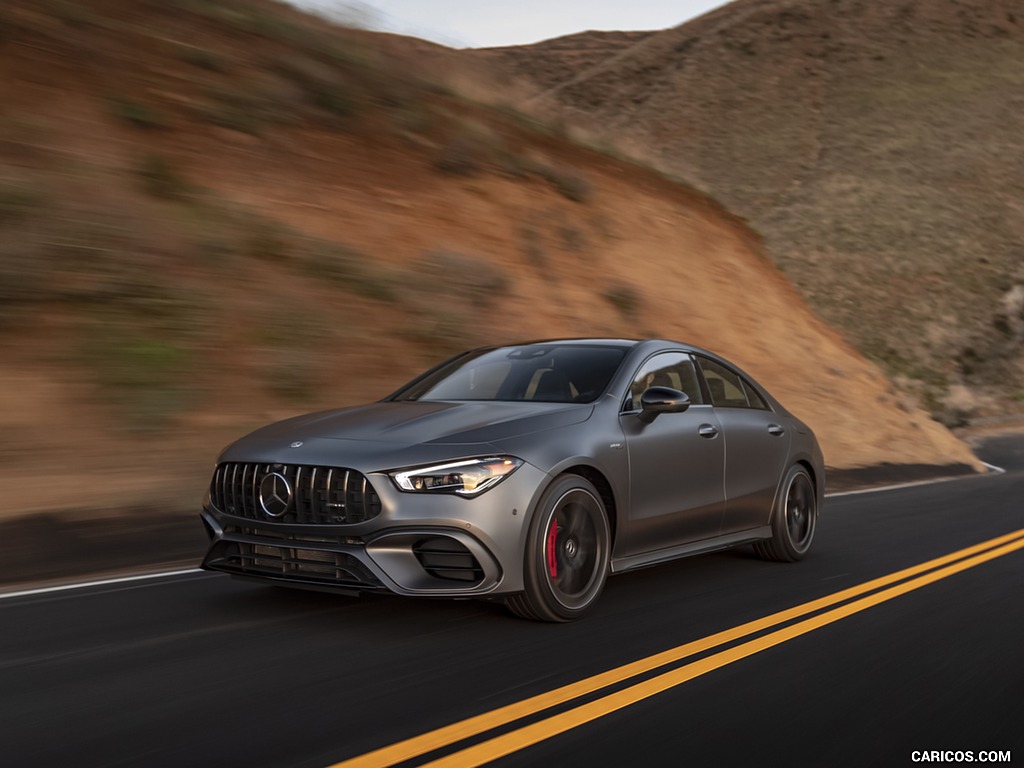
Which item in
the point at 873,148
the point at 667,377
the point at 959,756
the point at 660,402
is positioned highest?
the point at 873,148

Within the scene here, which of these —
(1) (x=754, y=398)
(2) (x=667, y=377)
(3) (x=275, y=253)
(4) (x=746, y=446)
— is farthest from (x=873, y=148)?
(2) (x=667, y=377)

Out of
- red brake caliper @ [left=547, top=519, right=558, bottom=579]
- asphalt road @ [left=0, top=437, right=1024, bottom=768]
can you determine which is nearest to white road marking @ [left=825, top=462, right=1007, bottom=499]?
asphalt road @ [left=0, top=437, right=1024, bottom=768]

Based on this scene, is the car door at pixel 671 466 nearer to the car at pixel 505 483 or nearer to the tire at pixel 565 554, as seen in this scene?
the car at pixel 505 483

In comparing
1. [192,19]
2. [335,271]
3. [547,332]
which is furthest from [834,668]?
[192,19]

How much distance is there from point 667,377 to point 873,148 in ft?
174

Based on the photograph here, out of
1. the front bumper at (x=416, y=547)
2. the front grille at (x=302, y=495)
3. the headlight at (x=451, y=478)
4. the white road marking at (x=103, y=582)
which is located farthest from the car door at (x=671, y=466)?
the white road marking at (x=103, y=582)

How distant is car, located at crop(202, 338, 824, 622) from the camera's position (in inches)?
223

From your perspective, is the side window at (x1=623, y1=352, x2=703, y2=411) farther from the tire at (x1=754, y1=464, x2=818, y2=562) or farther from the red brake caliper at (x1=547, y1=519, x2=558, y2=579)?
the tire at (x1=754, y1=464, x2=818, y2=562)

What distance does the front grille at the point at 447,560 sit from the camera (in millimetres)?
5660

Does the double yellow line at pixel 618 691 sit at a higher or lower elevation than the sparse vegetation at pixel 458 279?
lower

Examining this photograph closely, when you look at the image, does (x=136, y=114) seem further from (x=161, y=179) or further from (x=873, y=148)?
(x=873, y=148)

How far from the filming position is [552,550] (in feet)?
19.9

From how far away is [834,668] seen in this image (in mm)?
5441

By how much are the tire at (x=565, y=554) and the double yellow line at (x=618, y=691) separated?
692 mm
